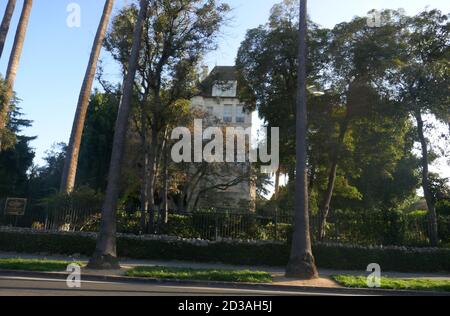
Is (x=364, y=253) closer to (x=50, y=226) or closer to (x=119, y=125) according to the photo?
(x=119, y=125)

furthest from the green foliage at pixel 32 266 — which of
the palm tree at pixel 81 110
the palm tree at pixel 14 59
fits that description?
the palm tree at pixel 14 59

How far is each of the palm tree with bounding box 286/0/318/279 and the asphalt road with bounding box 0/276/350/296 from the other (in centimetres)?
182

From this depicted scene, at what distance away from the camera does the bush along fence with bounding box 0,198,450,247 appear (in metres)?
18.0

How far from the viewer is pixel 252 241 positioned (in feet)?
55.9

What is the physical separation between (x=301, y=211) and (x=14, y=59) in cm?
1806

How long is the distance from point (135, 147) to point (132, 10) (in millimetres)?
14423

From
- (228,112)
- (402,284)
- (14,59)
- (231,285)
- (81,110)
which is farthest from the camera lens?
(228,112)

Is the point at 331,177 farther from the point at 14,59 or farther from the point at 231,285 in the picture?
the point at 14,59

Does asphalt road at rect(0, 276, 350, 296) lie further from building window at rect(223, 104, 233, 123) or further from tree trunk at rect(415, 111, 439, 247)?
building window at rect(223, 104, 233, 123)

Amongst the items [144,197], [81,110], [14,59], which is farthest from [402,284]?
[14,59]

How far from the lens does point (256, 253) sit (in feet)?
55.3

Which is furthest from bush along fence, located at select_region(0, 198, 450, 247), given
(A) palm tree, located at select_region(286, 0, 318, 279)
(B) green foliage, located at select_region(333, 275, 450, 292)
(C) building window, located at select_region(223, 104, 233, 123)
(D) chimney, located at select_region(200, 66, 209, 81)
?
(C) building window, located at select_region(223, 104, 233, 123)

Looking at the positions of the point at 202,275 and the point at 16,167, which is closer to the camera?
the point at 202,275
